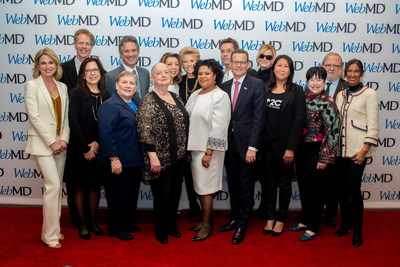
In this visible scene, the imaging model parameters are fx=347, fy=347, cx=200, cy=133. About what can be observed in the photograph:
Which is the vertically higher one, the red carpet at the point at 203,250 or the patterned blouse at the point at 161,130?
the patterned blouse at the point at 161,130

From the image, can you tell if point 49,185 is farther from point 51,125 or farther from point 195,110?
point 195,110

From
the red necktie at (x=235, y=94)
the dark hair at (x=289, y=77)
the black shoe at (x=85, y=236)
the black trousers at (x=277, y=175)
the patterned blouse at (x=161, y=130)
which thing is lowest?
the black shoe at (x=85, y=236)

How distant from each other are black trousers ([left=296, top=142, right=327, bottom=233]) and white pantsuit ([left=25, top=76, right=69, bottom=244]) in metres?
2.20

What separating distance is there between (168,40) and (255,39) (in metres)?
1.07

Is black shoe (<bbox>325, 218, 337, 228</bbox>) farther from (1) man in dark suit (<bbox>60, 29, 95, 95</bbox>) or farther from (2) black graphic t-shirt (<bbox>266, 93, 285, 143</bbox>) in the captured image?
(1) man in dark suit (<bbox>60, 29, 95, 95</bbox>)

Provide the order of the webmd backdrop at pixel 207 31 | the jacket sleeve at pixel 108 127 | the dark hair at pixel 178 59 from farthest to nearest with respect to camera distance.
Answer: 1. the webmd backdrop at pixel 207 31
2. the dark hair at pixel 178 59
3. the jacket sleeve at pixel 108 127

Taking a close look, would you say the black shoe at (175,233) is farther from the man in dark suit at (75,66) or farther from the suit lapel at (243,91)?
the suit lapel at (243,91)

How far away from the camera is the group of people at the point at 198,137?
9.98 feet

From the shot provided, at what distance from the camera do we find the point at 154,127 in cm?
298

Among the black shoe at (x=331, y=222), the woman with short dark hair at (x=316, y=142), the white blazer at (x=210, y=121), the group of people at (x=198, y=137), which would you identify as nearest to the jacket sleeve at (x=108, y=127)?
the group of people at (x=198, y=137)

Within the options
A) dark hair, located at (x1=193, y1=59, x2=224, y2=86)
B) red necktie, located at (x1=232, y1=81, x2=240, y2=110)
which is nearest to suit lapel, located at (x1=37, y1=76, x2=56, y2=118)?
dark hair, located at (x1=193, y1=59, x2=224, y2=86)

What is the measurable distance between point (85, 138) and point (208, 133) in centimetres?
112

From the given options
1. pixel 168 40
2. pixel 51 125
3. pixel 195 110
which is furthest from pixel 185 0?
pixel 51 125

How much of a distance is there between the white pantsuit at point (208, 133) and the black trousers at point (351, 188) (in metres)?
1.15
